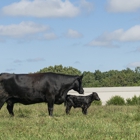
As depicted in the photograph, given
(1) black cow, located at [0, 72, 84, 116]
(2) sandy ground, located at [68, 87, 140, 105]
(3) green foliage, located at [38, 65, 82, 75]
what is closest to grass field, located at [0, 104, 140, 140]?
(1) black cow, located at [0, 72, 84, 116]

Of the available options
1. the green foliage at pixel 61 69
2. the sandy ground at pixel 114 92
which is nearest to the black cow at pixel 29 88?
the sandy ground at pixel 114 92

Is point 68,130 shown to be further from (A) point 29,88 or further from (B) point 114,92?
(B) point 114,92

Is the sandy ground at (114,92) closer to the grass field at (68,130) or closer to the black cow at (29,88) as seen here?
the black cow at (29,88)

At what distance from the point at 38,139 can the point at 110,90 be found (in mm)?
33084

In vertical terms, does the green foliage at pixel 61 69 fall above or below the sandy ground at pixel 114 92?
above

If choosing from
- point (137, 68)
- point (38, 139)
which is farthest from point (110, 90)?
point (137, 68)

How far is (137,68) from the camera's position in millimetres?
98125

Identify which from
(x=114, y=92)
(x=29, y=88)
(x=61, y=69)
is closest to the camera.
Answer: (x=29, y=88)

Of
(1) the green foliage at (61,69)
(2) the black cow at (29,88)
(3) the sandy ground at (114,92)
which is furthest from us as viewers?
(1) the green foliage at (61,69)

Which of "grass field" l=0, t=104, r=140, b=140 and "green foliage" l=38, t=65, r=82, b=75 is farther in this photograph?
"green foliage" l=38, t=65, r=82, b=75

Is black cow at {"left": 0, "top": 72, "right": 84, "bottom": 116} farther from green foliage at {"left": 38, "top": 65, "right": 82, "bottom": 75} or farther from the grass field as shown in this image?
green foliage at {"left": 38, "top": 65, "right": 82, "bottom": 75}

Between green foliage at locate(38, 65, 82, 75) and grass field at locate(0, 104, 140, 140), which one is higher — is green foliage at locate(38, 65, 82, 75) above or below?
above

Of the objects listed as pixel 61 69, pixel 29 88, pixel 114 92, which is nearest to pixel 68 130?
pixel 29 88

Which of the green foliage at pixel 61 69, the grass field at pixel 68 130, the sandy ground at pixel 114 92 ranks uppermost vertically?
the green foliage at pixel 61 69
